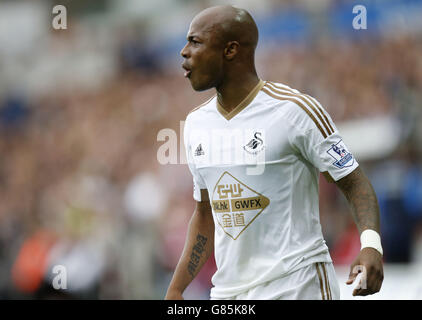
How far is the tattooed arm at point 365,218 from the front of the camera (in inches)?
144

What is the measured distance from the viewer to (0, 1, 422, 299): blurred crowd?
9.48m

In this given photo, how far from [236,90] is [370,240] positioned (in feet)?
3.71

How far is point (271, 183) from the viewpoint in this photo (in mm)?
4141

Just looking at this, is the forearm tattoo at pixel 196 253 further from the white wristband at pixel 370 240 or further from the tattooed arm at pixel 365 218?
the white wristband at pixel 370 240

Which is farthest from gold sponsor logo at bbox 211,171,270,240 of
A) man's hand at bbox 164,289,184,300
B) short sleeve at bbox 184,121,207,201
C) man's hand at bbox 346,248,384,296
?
man's hand at bbox 346,248,384,296

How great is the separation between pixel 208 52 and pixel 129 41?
1712 cm

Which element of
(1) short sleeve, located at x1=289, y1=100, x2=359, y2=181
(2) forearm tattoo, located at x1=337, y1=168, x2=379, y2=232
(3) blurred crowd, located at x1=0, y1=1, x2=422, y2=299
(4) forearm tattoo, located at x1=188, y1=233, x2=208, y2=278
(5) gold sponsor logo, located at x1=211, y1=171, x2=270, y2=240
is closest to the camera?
(2) forearm tattoo, located at x1=337, y1=168, x2=379, y2=232

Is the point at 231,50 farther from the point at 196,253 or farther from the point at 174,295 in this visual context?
the point at 174,295

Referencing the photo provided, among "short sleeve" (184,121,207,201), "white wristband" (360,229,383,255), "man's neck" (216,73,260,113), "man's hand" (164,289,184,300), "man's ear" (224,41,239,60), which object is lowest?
"man's hand" (164,289,184,300)

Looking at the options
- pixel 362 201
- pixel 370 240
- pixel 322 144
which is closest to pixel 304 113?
Result: pixel 322 144

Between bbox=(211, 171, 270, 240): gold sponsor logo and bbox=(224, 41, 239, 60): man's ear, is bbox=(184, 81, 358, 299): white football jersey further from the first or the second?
bbox=(224, 41, 239, 60): man's ear

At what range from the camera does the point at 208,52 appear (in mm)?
4293
